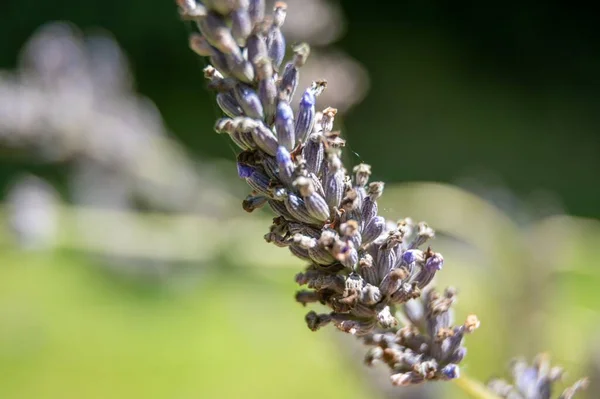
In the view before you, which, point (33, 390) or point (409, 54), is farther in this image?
point (409, 54)

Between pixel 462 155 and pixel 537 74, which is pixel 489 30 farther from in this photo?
pixel 462 155

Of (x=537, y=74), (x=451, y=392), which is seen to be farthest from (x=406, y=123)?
(x=451, y=392)

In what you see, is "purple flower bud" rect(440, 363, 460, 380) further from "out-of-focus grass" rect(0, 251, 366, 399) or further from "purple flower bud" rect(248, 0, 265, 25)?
"out-of-focus grass" rect(0, 251, 366, 399)

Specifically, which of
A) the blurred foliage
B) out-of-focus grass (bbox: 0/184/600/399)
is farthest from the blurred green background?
the blurred foliage

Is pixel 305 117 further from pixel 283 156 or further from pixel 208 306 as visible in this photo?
pixel 208 306

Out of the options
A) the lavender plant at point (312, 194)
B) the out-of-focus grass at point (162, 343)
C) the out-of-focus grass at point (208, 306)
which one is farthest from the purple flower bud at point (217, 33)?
the out-of-focus grass at point (162, 343)

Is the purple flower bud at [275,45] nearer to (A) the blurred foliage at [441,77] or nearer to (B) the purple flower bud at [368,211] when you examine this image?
(B) the purple flower bud at [368,211]
